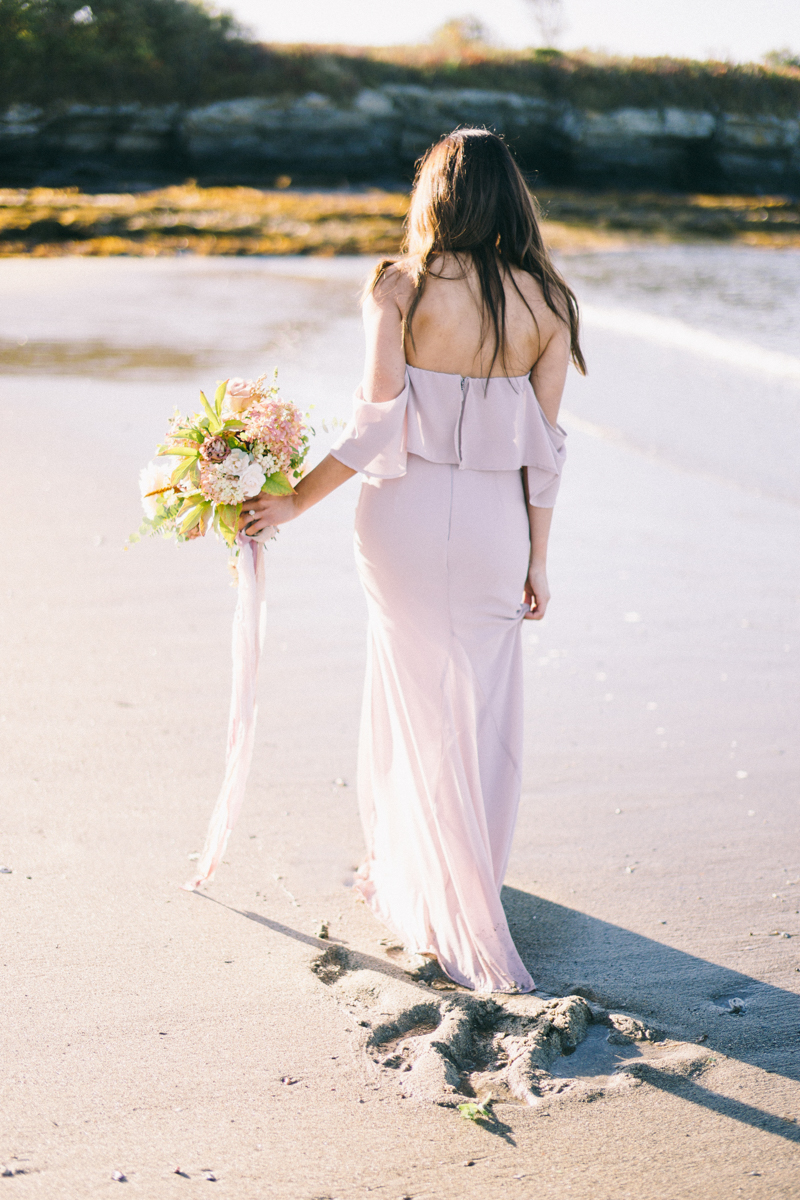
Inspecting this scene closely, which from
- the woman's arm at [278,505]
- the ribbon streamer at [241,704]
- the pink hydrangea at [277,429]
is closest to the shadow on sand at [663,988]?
the ribbon streamer at [241,704]

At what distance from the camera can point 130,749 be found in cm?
393

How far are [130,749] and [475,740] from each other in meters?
1.66

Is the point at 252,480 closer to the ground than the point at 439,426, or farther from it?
closer to the ground

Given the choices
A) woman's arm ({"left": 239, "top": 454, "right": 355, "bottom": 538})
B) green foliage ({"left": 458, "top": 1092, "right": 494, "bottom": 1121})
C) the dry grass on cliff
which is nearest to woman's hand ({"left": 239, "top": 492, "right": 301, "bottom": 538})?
woman's arm ({"left": 239, "top": 454, "right": 355, "bottom": 538})

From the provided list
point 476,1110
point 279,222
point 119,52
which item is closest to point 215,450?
point 476,1110

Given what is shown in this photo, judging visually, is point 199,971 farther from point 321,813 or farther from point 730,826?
point 730,826

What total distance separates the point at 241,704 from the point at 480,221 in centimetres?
151

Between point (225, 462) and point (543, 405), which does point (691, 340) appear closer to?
point (543, 405)

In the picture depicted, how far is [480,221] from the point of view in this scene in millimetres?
2564

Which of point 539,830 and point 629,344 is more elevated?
point 629,344

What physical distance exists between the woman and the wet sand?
33 centimetres

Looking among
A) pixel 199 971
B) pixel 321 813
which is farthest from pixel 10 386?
pixel 199 971

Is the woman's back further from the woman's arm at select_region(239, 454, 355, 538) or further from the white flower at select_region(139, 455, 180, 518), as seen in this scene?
the white flower at select_region(139, 455, 180, 518)

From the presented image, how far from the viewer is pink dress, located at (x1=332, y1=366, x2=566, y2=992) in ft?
8.80
